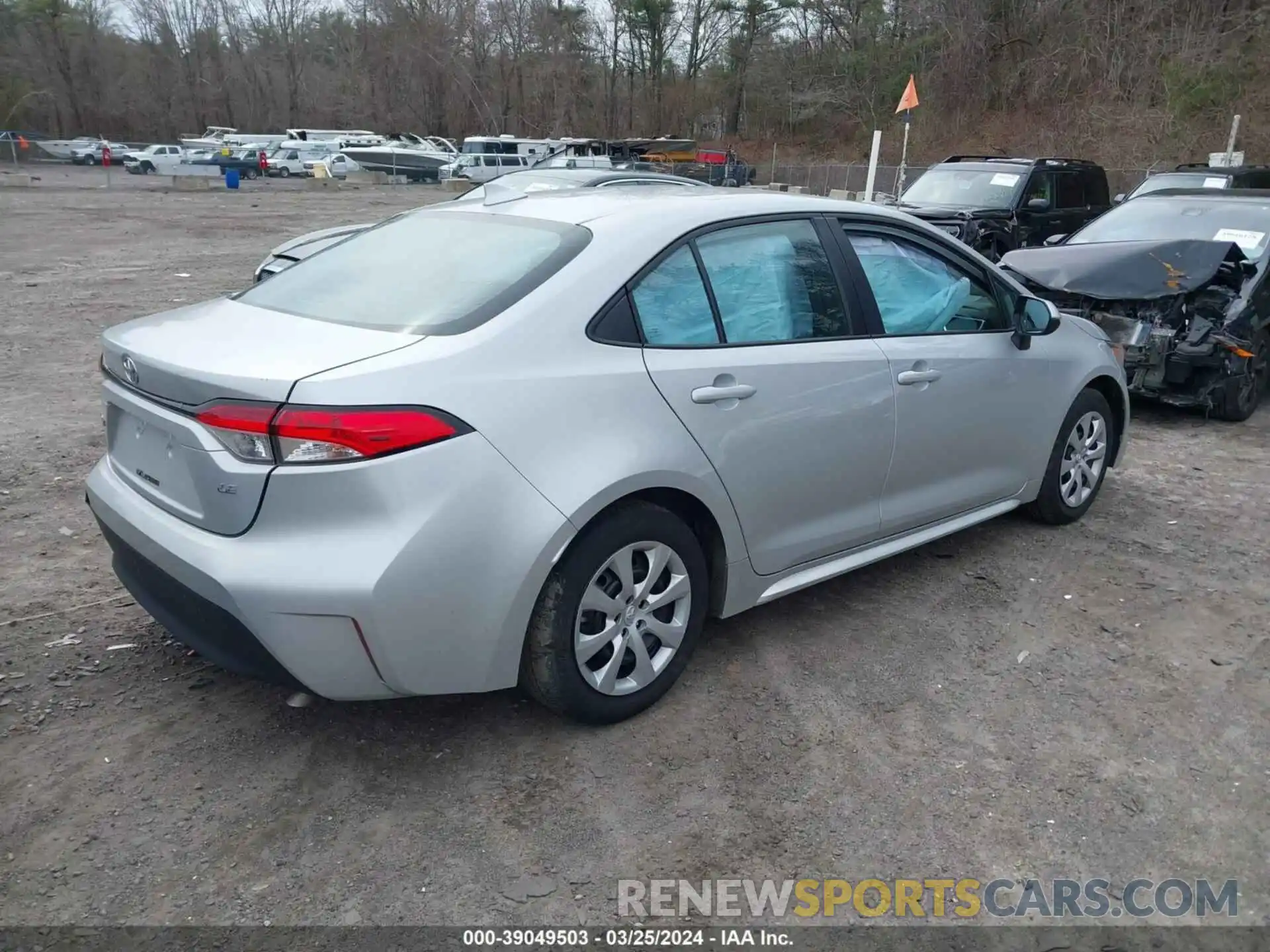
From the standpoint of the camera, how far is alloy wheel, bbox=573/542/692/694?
3082mm

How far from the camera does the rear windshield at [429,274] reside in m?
3.04

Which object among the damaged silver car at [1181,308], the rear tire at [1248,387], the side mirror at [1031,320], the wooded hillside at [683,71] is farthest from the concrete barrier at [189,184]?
the side mirror at [1031,320]

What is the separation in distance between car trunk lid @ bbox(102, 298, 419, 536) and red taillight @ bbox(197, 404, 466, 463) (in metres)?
0.04

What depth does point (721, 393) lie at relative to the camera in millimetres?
3291

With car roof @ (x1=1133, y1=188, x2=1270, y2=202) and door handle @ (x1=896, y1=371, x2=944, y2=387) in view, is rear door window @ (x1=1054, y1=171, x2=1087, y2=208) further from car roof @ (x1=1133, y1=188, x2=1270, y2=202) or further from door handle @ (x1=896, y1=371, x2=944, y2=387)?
door handle @ (x1=896, y1=371, x2=944, y2=387)

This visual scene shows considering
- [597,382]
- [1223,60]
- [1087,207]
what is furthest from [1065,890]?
[1223,60]

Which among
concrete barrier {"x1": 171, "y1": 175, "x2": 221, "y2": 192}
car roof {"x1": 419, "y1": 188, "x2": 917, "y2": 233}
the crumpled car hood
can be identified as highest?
car roof {"x1": 419, "y1": 188, "x2": 917, "y2": 233}

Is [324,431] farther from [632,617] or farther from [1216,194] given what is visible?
[1216,194]

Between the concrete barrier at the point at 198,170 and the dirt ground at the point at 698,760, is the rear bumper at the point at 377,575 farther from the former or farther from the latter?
the concrete barrier at the point at 198,170

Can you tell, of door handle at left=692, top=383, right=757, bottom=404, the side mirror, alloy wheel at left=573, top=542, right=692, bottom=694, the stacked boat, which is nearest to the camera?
alloy wheel at left=573, top=542, right=692, bottom=694

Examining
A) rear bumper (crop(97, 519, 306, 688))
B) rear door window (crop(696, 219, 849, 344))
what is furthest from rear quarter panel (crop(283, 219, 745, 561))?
rear bumper (crop(97, 519, 306, 688))

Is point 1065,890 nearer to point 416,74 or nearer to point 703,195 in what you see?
point 703,195

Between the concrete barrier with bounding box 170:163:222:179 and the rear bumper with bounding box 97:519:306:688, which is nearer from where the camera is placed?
the rear bumper with bounding box 97:519:306:688

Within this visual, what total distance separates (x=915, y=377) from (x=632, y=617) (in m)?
1.61
